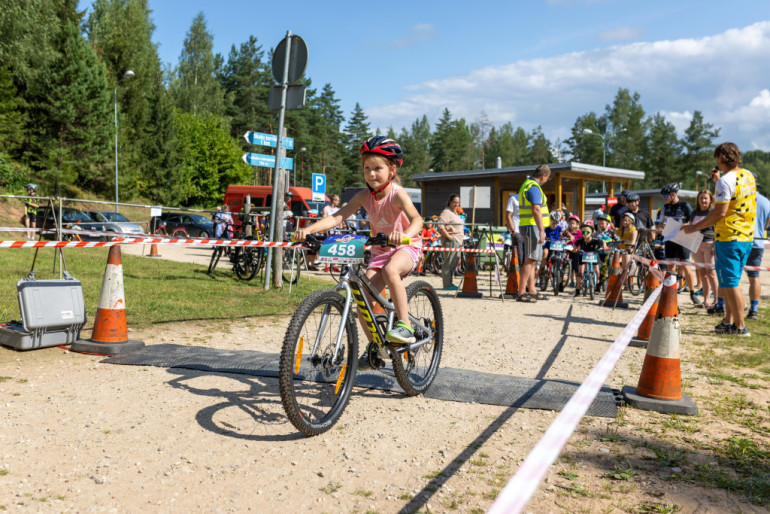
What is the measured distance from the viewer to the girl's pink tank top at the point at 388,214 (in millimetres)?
4281

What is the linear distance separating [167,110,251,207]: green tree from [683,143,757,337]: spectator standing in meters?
51.4

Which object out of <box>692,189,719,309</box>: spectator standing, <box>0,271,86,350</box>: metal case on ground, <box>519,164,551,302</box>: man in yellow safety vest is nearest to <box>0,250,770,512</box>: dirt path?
<box>0,271,86,350</box>: metal case on ground

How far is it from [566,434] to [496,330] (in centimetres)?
575

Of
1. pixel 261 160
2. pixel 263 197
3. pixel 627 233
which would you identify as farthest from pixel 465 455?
pixel 263 197

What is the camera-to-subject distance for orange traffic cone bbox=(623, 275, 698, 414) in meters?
4.34

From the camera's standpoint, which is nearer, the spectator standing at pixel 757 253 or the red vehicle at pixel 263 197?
the spectator standing at pixel 757 253

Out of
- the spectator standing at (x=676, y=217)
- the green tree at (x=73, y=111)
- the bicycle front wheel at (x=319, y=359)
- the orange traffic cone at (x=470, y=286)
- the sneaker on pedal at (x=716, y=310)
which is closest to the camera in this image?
the bicycle front wheel at (x=319, y=359)

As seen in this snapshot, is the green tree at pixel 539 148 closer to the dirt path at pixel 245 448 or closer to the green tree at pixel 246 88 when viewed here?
the green tree at pixel 246 88

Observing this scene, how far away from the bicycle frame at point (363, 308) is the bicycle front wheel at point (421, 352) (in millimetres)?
223

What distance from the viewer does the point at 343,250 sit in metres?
3.87

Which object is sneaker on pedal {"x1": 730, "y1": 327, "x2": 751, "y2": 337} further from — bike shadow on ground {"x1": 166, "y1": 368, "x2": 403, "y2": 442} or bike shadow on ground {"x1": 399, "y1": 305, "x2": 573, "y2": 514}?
bike shadow on ground {"x1": 166, "y1": 368, "x2": 403, "y2": 442}

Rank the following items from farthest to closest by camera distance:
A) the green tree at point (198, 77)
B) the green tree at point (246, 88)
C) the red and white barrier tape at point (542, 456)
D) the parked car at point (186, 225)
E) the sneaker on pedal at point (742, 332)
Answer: the green tree at point (246, 88), the green tree at point (198, 77), the parked car at point (186, 225), the sneaker on pedal at point (742, 332), the red and white barrier tape at point (542, 456)

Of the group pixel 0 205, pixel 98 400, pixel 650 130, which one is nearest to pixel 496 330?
pixel 98 400

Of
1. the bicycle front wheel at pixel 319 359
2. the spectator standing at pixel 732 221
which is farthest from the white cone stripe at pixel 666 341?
the spectator standing at pixel 732 221
